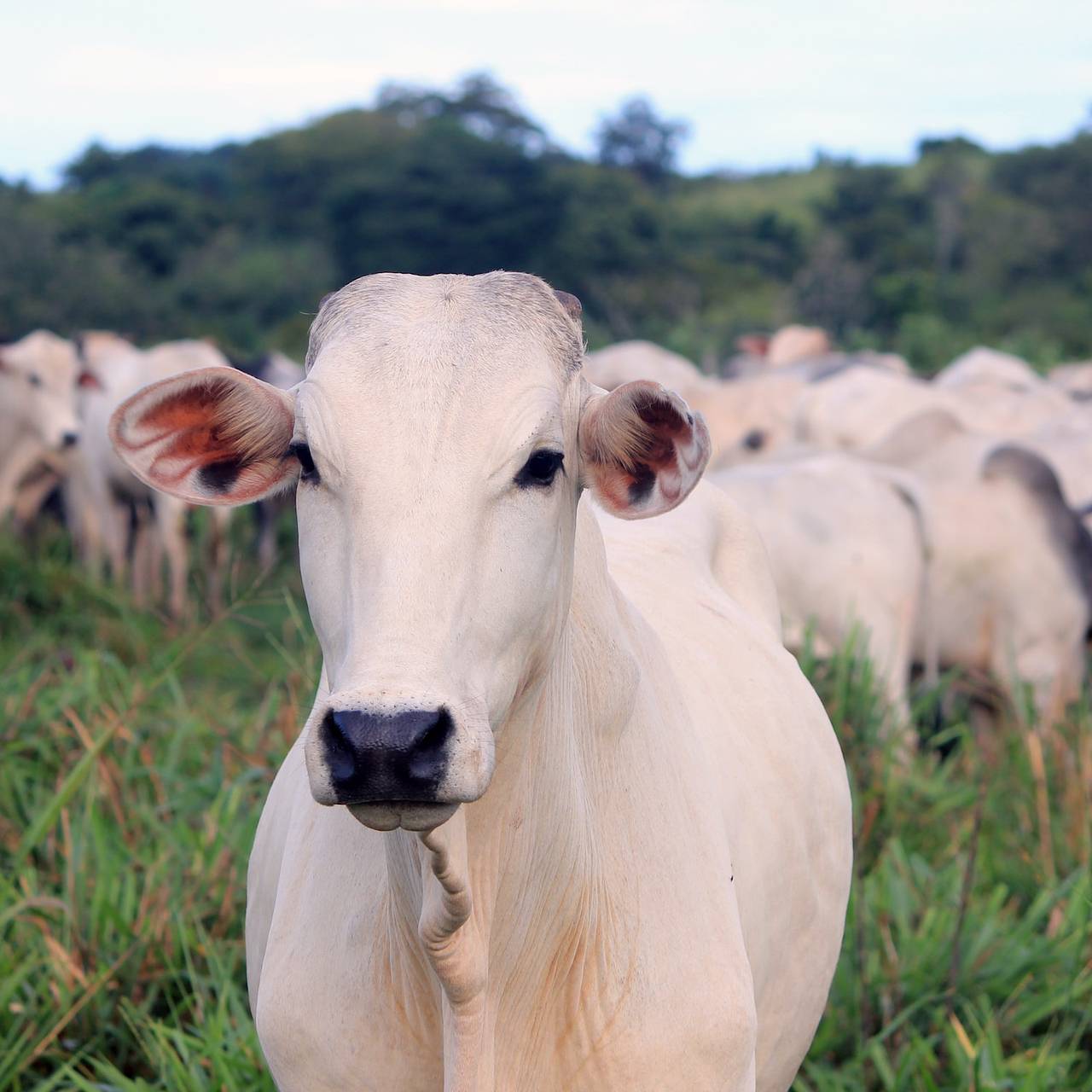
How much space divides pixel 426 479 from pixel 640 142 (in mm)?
67804

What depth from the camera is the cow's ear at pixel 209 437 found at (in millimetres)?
2035

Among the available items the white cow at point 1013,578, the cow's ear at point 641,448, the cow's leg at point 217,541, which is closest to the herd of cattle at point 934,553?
the white cow at point 1013,578

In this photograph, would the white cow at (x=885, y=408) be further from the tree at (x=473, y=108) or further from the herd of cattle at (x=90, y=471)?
the tree at (x=473, y=108)

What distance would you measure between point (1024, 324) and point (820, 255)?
18.0 ft

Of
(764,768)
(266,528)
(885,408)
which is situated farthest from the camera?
(266,528)

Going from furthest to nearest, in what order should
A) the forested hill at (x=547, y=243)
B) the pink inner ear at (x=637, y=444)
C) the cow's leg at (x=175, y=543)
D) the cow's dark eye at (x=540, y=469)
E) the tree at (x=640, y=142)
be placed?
the tree at (x=640, y=142) < the forested hill at (x=547, y=243) < the cow's leg at (x=175, y=543) < the pink inner ear at (x=637, y=444) < the cow's dark eye at (x=540, y=469)

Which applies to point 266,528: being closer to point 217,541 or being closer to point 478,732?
point 217,541

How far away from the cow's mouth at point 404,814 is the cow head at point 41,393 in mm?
9213

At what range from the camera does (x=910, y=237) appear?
143 ft

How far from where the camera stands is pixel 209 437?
210 centimetres

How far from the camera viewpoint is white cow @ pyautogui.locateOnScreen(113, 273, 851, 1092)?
5.65 feet

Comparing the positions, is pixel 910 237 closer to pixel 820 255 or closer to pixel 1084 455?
pixel 820 255

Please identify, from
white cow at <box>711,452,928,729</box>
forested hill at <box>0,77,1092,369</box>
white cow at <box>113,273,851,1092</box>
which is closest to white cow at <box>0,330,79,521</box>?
white cow at <box>711,452,928,729</box>

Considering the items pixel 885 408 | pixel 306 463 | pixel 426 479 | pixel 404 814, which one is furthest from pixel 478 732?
pixel 885 408
